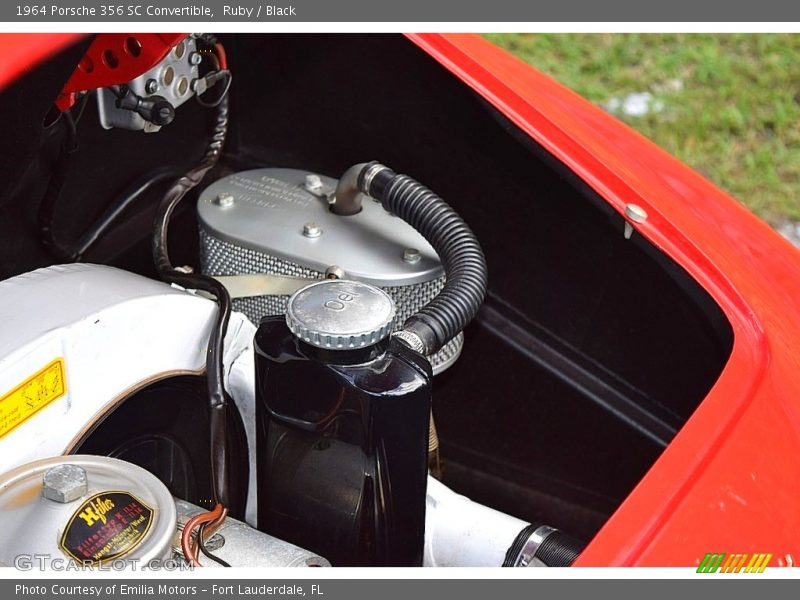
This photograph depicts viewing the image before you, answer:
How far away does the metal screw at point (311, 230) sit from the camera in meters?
1.12

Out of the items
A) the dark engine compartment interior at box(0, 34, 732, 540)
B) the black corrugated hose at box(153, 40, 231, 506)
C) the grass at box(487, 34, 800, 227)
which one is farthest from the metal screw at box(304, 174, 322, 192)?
the grass at box(487, 34, 800, 227)

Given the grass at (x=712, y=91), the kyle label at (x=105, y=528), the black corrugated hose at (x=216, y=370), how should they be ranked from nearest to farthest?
the kyle label at (x=105, y=528) < the black corrugated hose at (x=216, y=370) < the grass at (x=712, y=91)

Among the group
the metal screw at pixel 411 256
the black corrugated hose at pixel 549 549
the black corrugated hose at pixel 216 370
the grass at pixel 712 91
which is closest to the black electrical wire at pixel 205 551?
the black corrugated hose at pixel 216 370

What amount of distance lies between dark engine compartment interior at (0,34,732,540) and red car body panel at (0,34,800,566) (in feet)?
0.11

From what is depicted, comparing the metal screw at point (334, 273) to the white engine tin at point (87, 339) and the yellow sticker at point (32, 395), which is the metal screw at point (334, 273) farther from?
the yellow sticker at point (32, 395)

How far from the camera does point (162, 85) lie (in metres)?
1.01

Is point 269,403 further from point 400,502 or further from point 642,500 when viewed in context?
point 642,500

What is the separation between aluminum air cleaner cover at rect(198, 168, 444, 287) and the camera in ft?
3.55

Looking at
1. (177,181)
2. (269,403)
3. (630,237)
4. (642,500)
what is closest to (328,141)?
(177,181)

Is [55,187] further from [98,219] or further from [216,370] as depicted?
[216,370]

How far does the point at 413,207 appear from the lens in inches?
42.1

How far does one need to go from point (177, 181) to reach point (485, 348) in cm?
44

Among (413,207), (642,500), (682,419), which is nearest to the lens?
(642,500)

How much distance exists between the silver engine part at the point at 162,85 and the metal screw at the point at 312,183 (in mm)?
197
